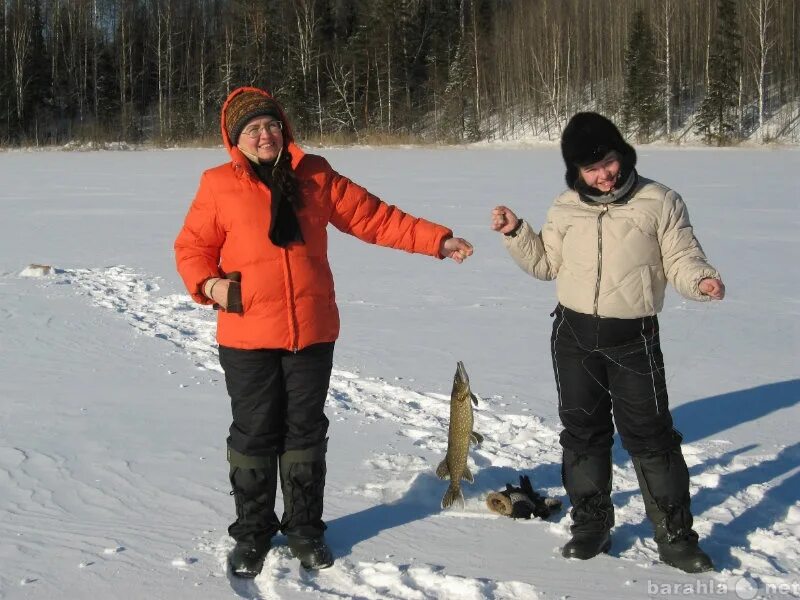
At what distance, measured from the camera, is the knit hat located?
2.88 metres

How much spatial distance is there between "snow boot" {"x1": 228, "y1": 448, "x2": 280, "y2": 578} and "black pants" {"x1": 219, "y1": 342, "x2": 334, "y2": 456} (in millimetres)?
40

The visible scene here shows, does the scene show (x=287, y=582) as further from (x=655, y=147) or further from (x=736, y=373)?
(x=655, y=147)

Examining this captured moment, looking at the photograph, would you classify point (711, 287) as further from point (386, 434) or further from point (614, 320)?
point (386, 434)

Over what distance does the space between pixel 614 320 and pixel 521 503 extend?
0.90 meters

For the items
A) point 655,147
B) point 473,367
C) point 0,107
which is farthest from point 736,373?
point 0,107

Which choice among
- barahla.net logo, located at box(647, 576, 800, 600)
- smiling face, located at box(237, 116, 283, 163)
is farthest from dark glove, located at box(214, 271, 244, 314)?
barahla.net logo, located at box(647, 576, 800, 600)

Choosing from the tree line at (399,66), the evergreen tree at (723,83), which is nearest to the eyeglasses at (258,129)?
the evergreen tree at (723,83)

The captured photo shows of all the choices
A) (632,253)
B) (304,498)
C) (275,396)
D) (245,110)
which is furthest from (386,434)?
(245,110)

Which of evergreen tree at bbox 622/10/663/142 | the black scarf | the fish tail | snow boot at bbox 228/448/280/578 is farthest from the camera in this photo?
evergreen tree at bbox 622/10/663/142

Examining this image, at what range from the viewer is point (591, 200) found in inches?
117

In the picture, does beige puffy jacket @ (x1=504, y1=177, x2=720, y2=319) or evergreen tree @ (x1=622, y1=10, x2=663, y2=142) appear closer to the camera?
beige puffy jacket @ (x1=504, y1=177, x2=720, y2=319)

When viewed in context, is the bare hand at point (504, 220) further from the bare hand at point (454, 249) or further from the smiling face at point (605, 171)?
the smiling face at point (605, 171)

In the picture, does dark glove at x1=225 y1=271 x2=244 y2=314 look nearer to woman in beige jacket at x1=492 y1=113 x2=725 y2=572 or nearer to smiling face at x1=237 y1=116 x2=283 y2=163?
smiling face at x1=237 y1=116 x2=283 y2=163

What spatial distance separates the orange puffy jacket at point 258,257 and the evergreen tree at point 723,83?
99.4 ft
